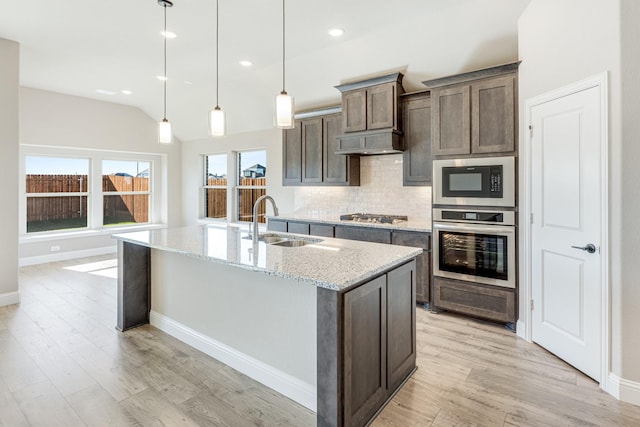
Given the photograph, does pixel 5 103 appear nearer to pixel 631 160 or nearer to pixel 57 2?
pixel 57 2

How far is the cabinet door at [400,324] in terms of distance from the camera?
2.29 m

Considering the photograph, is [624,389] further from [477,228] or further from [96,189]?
[96,189]

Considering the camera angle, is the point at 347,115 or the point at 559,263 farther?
the point at 347,115

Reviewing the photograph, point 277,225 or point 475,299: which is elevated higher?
point 277,225

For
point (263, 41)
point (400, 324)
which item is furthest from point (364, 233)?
point (263, 41)

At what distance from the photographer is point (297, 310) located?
2250 mm

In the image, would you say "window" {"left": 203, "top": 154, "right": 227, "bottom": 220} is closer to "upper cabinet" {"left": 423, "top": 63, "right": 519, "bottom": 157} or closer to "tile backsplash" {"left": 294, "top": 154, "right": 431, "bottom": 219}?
"tile backsplash" {"left": 294, "top": 154, "right": 431, "bottom": 219}

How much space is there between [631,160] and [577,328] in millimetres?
1262

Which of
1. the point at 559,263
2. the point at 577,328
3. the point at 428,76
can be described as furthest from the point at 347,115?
the point at 577,328

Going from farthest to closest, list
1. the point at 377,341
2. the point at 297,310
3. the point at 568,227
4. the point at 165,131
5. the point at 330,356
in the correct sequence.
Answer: the point at 165,131 → the point at 568,227 → the point at 297,310 → the point at 377,341 → the point at 330,356

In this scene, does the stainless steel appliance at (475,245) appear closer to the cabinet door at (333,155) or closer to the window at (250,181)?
the cabinet door at (333,155)

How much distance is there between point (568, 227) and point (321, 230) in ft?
9.22

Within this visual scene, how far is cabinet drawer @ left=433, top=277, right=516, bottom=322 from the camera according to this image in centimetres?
337

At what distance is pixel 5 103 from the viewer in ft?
13.3
